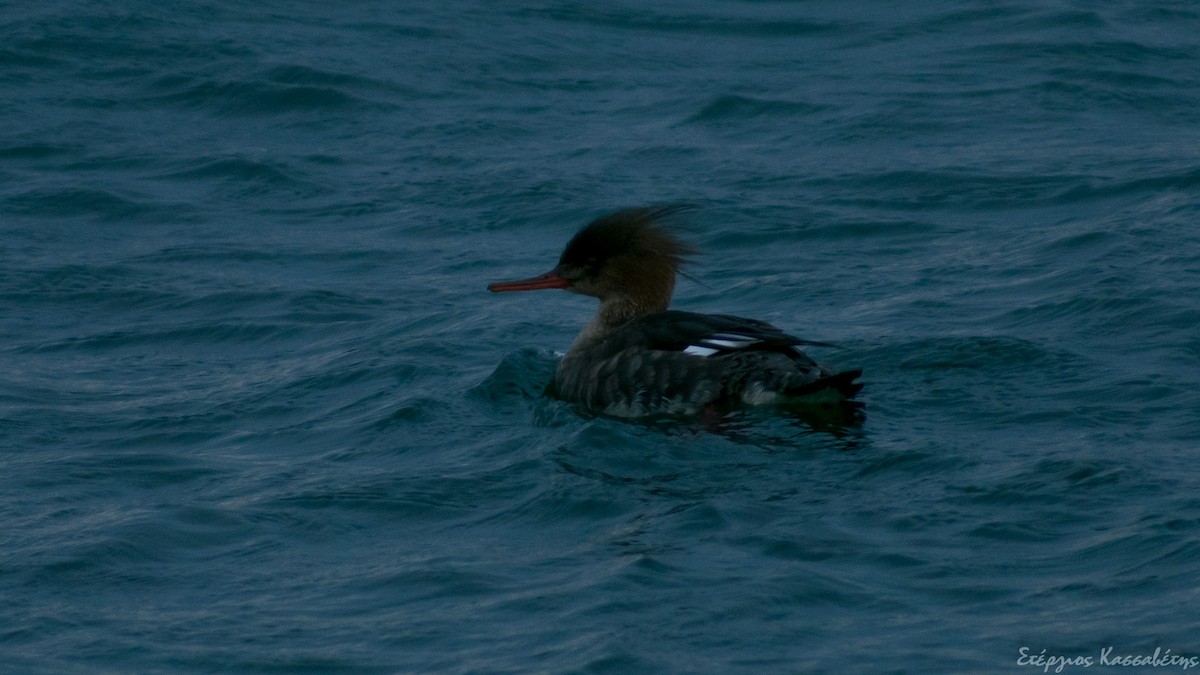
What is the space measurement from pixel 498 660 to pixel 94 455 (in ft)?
11.4

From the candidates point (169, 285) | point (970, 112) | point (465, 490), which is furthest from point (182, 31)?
point (465, 490)

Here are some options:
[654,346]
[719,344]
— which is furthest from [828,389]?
[654,346]

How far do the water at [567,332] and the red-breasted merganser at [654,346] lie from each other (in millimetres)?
208

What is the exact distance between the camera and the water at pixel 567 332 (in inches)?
239

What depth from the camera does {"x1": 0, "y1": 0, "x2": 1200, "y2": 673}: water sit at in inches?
239

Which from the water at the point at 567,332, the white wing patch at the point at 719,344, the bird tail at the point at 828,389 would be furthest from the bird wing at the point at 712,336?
the water at the point at 567,332

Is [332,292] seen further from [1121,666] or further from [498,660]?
[1121,666]

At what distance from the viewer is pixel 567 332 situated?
1056 centimetres

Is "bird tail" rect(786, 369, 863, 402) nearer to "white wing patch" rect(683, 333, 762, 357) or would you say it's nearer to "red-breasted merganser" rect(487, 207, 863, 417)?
"red-breasted merganser" rect(487, 207, 863, 417)

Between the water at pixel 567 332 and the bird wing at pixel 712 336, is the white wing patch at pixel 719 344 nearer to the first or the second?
the bird wing at pixel 712 336

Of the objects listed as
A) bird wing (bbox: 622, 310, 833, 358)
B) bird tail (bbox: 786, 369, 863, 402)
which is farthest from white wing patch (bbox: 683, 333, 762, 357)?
bird tail (bbox: 786, 369, 863, 402)

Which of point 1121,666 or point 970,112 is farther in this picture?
point 970,112

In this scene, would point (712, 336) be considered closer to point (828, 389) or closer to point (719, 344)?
point (719, 344)

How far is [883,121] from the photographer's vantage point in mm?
14188
